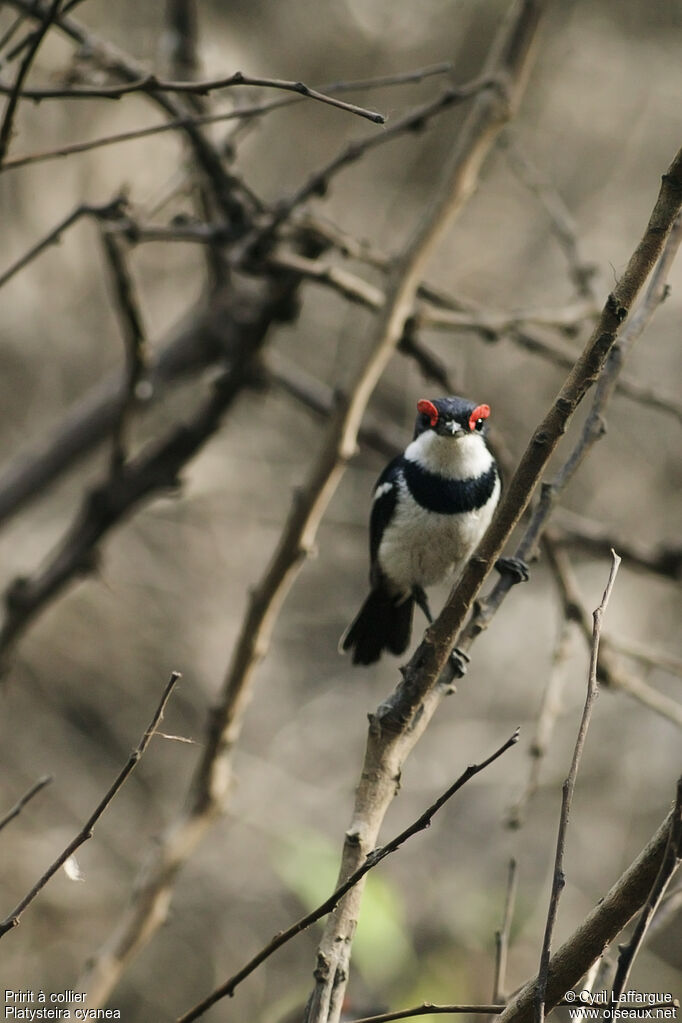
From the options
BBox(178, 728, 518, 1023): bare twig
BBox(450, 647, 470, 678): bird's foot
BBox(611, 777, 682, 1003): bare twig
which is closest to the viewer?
BBox(611, 777, 682, 1003): bare twig

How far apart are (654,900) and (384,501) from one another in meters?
2.70

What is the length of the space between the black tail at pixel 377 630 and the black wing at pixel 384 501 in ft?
0.59

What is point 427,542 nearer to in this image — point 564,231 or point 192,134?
point 564,231

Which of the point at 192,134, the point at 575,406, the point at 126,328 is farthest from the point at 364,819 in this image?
the point at 192,134

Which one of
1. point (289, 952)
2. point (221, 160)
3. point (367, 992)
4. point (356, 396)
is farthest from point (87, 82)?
point (289, 952)

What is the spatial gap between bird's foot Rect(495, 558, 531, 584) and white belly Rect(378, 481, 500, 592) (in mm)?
1163

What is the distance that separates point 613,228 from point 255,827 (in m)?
5.97

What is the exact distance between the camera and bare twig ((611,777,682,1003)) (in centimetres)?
140

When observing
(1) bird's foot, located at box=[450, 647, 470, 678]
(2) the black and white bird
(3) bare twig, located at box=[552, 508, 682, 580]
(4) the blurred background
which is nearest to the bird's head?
(2) the black and white bird

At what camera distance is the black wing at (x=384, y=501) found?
4.01m

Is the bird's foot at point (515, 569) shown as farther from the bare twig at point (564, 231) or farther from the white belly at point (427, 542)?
the bare twig at point (564, 231)

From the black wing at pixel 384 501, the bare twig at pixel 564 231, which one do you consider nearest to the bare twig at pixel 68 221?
the black wing at pixel 384 501

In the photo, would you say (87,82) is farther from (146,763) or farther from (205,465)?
(146,763)

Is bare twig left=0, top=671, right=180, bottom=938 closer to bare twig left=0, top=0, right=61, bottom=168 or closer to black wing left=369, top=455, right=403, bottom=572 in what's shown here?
bare twig left=0, top=0, right=61, bottom=168
